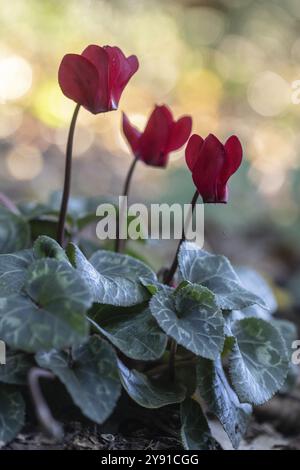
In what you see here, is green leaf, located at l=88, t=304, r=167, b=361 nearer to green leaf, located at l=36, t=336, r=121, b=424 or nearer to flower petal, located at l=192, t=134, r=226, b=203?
green leaf, located at l=36, t=336, r=121, b=424

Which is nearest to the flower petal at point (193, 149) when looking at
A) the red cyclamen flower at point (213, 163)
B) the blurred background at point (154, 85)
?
the red cyclamen flower at point (213, 163)

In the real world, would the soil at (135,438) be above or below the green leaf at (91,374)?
below

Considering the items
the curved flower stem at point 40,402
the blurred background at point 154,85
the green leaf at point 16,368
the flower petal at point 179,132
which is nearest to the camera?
the curved flower stem at point 40,402

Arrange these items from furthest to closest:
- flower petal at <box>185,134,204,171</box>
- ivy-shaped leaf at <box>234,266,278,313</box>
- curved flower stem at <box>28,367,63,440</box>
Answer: ivy-shaped leaf at <box>234,266,278,313</box> < flower petal at <box>185,134,204,171</box> < curved flower stem at <box>28,367,63,440</box>

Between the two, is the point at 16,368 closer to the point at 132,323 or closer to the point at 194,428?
the point at 132,323

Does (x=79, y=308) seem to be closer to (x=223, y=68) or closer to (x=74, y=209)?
(x=74, y=209)

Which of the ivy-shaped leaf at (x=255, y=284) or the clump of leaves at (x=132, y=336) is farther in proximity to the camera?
the ivy-shaped leaf at (x=255, y=284)

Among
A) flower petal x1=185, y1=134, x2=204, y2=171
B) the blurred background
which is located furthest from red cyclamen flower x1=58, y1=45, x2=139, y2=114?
the blurred background

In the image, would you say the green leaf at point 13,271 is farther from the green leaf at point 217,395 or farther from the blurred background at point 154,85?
the blurred background at point 154,85
